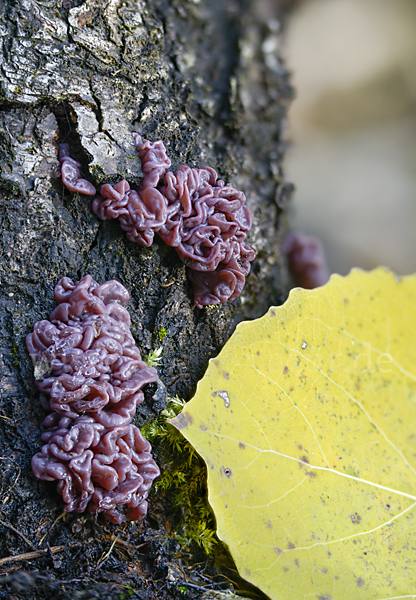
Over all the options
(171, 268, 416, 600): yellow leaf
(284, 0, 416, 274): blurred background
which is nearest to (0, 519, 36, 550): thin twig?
(171, 268, 416, 600): yellow leaf

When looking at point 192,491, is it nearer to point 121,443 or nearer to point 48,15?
point 121,443

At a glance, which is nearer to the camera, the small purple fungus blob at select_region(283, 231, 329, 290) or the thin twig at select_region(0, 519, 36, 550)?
the thin twig at select_region(0, 519, 36, 550)

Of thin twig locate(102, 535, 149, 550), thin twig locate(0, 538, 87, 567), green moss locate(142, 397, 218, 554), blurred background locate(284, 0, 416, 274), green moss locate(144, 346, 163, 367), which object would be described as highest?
blurred background locate(284, 0, 416, 274)

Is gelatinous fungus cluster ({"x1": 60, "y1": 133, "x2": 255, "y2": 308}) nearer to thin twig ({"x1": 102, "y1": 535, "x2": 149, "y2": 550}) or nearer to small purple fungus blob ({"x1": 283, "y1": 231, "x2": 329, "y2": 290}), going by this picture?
thin twig ({"x1": 102, "y1": 535, "x2": 149, "y2": 550})

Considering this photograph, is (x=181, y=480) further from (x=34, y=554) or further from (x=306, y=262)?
(x=306, y=262)

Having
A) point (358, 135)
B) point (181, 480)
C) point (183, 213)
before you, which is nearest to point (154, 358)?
point (181, 480)

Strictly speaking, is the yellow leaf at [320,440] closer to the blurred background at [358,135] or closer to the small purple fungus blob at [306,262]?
the small purple fungus blob at [306,262]
